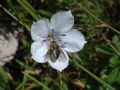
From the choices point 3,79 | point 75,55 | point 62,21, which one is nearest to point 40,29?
point 62,21

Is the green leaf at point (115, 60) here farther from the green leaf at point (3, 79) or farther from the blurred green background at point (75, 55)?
the green leaf at point (3, 79)

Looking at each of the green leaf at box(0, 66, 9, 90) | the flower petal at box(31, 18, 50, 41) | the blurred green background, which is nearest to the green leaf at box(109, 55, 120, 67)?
the blurred green background

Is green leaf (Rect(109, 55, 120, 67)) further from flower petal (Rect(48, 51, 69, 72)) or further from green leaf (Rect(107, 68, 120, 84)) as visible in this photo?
flower petal (Rect(48, 51, 69, 72))

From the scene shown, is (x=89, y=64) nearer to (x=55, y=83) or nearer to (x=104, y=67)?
(x=104, y=67)

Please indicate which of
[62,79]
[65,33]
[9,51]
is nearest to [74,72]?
[62,79]

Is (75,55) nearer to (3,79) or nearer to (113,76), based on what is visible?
(113,76)
